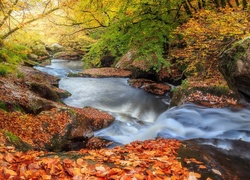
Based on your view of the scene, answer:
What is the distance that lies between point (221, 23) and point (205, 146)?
4.98 metres

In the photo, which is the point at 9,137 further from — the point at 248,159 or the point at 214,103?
the point at 214,103

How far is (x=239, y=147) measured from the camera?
18.1 feet

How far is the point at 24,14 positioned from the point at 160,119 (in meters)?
5.54

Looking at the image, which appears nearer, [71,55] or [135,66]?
[135,66]

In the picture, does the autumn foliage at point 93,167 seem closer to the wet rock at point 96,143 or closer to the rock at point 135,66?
the wet rock at point 96,143

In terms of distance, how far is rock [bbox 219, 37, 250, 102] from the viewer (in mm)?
5312

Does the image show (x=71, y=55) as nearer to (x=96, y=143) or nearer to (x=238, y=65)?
(x=96, y=143)

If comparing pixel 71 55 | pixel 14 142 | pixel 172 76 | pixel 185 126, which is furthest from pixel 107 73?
pixel 14 142

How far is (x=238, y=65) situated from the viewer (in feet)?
17.8

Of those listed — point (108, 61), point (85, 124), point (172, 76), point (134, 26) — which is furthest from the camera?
point (108, 61)

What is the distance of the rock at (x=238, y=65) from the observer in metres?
5.31

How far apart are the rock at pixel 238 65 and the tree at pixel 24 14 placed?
214 inches

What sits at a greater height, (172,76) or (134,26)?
(134,26)

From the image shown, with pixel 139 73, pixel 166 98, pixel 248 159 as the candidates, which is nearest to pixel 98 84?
pixel 139 73
